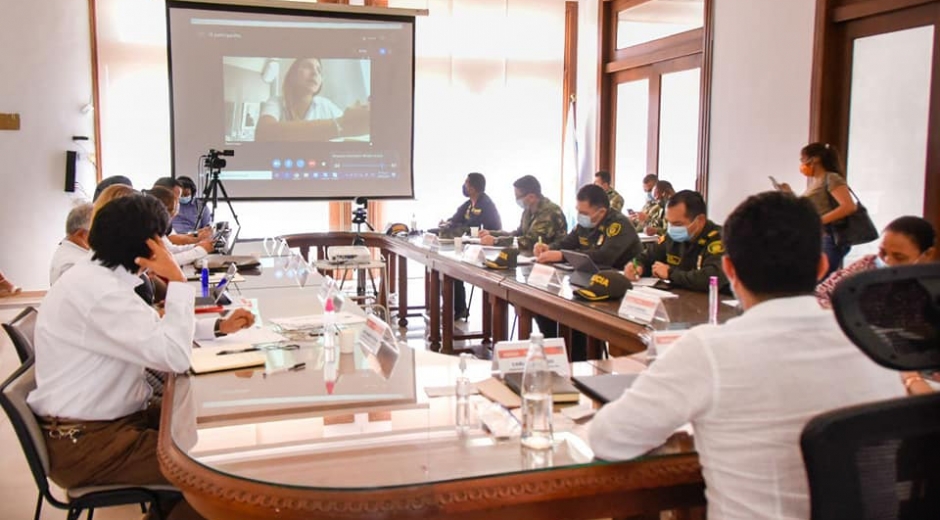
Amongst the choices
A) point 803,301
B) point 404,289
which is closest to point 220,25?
point 404,289

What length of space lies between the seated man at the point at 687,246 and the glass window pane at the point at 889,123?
1.88 m

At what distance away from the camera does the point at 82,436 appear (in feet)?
6.15

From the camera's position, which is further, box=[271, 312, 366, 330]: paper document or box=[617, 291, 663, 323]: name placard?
box=[617, 291, 663, 323]: name placard

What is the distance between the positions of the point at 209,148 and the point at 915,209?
16.6ft

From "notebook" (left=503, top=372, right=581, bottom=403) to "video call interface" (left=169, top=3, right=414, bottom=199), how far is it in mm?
5068

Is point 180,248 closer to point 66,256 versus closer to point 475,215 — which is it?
point 66,256

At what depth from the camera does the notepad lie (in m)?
1.97

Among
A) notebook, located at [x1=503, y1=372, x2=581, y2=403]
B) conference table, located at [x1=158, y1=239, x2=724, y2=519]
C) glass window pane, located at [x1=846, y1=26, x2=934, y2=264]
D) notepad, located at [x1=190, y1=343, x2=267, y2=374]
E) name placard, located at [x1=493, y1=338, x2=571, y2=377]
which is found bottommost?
conference table, located at [x1=158, y1=239, x2=724, y2=519]

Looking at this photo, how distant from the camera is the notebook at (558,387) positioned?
5.52ft

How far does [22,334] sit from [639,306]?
6.36ft

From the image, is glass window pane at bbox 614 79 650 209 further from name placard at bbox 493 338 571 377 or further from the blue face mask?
name placard at bbox 493 338 571 377

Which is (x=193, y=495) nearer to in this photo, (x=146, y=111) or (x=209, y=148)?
(x=209, y=148)

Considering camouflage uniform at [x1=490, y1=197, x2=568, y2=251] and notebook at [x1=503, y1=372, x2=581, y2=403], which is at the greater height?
camouflage uniform at [x1=490, y1=197, x2=568, y2=251]

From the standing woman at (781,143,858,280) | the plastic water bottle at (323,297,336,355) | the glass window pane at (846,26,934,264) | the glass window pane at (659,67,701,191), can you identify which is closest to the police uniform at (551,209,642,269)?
the standing woman at (781,143,858,280)
